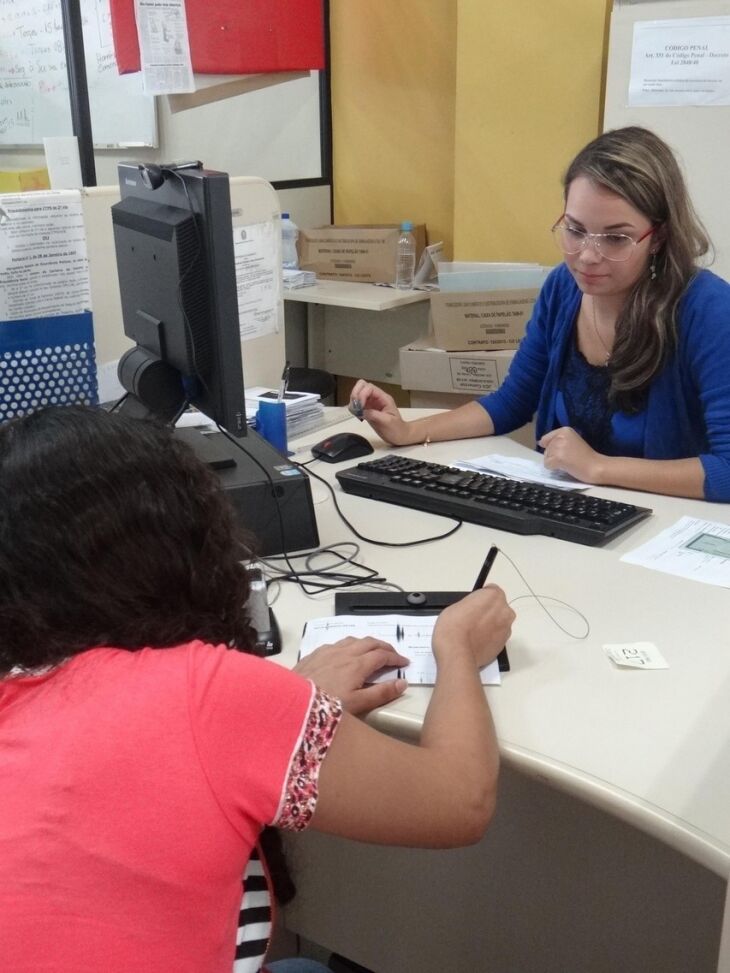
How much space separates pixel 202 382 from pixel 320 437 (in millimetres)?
584

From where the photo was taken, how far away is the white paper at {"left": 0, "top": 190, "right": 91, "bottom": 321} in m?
1.55

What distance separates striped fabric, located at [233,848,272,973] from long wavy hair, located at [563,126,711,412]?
3.98ft

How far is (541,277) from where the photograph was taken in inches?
117

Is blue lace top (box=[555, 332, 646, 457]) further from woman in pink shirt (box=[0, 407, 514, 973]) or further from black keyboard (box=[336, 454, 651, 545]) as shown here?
woman in pink shirt (box=[0, 407, 514, 973])

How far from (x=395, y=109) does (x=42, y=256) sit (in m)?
2.38

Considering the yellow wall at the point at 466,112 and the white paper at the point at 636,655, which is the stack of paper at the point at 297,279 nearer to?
the yellow wall at the point at 466,112

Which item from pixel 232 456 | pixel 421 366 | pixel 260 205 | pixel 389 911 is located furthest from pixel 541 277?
pixel 389 911

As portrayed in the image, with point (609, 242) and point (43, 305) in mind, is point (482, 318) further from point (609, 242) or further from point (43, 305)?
point (43, 305)

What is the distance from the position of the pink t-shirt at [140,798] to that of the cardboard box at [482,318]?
2.35m

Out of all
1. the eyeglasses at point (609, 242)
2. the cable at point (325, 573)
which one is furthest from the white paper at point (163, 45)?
the cable at point (325, 573)

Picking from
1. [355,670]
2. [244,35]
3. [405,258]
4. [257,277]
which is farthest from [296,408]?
[244,35]

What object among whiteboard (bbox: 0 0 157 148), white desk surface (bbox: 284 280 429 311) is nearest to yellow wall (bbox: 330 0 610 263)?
white desk surface (bbox: 284 280 429 311)

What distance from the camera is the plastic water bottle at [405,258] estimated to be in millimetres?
3473

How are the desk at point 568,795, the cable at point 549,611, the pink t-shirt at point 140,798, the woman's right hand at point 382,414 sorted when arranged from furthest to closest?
1. the woman's right hand at point 382,414
2. the cable at point 549,611
3. the desk at point 568,795
4. the pink t-shirt at point 140,798
